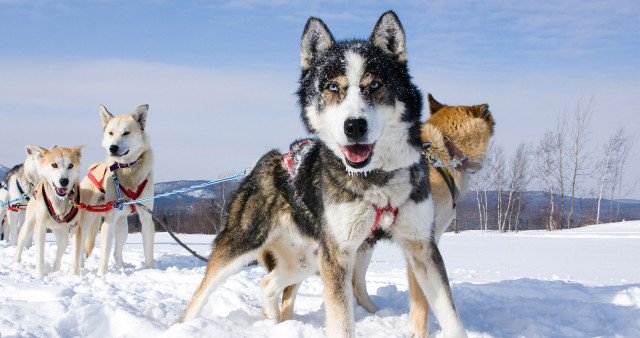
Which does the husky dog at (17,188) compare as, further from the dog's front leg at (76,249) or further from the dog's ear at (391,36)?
the dog's ear at (391,36)

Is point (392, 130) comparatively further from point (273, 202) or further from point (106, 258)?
point (106, 258)

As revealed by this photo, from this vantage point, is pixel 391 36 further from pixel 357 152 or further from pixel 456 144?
pixel 456 144

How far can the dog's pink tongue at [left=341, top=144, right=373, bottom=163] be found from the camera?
8.57 ft

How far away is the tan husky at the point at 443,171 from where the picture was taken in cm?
384

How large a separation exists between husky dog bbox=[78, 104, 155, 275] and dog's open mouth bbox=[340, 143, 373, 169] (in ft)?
17.3

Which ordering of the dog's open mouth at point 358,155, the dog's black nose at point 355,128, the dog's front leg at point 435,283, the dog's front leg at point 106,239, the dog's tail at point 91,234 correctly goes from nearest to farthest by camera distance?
the dog's black nose at point 355,128 → the dog's open mouth at point 358,155 → the dog's front leg at point 435,283 → the dog's front leg at point 106,239 → the dog's tail at point 91,234

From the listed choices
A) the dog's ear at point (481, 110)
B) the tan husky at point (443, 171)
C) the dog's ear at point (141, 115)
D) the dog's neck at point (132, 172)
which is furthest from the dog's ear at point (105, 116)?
the dog's ear at point (481, 110)

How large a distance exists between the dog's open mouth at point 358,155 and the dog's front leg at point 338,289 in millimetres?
552

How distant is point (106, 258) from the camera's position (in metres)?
6.81

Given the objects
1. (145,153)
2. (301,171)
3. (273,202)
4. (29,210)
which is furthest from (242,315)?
(29,210)

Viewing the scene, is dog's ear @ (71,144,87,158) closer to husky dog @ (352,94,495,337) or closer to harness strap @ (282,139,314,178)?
harness strap @ (282,139,314,178)

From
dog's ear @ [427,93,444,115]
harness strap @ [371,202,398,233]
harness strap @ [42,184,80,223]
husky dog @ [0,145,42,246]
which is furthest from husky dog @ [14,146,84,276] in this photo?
harness strap @ [371,202,398,233]

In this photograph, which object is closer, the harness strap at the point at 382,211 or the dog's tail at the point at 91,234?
the harness strap at the point at 382,211

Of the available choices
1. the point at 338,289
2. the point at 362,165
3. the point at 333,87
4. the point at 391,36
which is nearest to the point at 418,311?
the point at 338,289
